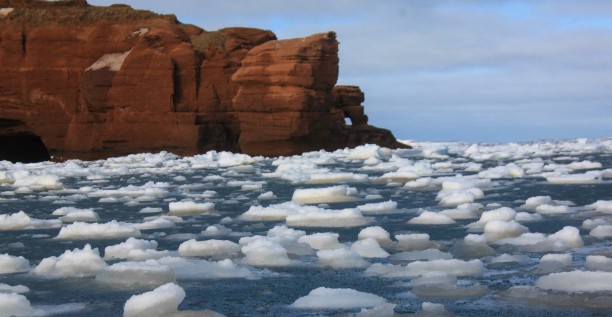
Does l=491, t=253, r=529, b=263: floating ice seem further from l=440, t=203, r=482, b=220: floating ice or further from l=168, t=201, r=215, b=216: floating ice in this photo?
l=168, t=201, r=215, b=216: floating ice

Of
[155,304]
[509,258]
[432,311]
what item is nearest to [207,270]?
[155,304]

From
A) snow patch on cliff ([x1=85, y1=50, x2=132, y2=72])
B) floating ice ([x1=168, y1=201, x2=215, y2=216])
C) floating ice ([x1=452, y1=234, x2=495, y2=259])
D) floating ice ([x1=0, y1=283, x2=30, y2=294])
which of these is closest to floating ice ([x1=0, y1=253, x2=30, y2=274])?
floating ice ([x1=0, y1=283, x2=30, y2=294])

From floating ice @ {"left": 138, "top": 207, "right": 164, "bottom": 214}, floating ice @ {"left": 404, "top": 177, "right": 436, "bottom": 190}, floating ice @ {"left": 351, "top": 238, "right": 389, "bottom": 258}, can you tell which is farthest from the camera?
floating ice @ {"left": 404, "top": 177, "right": 436, "bottom": 190}

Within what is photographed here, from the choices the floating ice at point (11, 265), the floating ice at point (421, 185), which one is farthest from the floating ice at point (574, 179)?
the floating ice at point (11, 265)

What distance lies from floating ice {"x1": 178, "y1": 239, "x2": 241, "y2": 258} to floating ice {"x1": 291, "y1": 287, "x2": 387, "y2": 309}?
2026 mm

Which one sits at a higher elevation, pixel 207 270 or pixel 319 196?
pixel 319 196

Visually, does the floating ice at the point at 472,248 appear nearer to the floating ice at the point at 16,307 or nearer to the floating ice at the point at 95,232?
the floating ice at the point at 16,307

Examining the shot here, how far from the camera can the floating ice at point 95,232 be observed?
8.23 metres

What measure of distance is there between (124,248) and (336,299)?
9.56 ft

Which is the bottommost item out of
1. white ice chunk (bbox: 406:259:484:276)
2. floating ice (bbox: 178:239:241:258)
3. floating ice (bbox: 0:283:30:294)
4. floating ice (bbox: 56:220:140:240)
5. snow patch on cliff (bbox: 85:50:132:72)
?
floating ice (bbox: 0:283:30:294)

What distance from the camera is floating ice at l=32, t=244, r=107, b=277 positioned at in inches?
236

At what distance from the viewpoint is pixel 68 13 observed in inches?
1517

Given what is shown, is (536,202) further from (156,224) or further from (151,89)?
(151,89)

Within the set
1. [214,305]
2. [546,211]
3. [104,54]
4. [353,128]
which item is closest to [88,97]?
[104,54]
